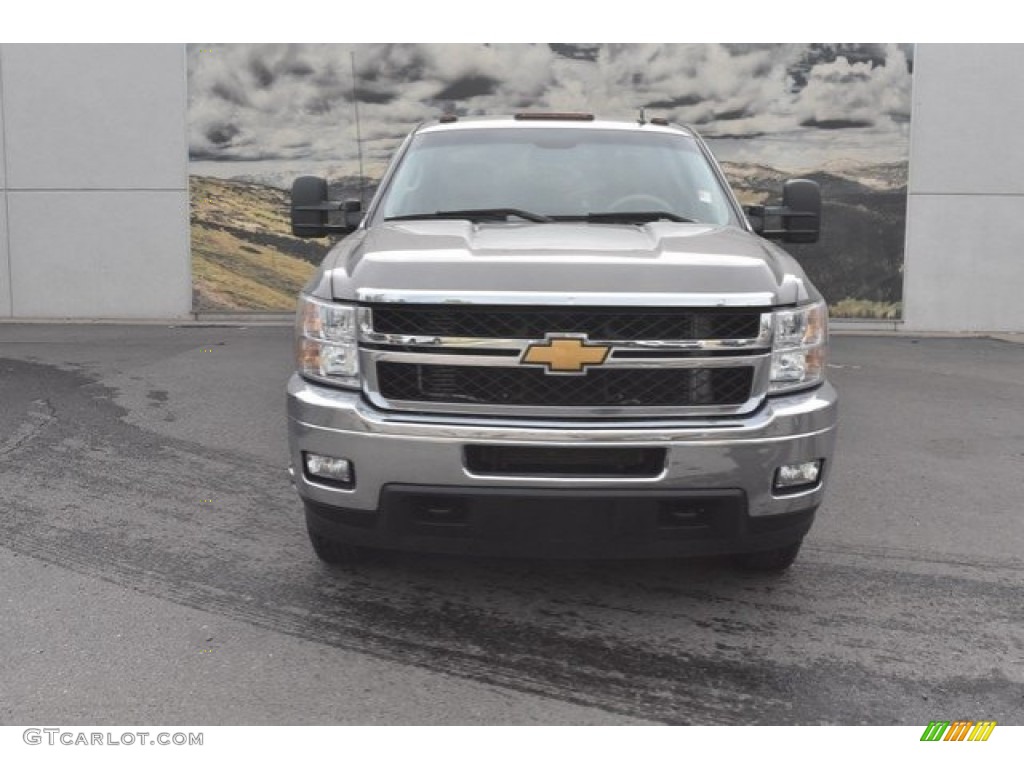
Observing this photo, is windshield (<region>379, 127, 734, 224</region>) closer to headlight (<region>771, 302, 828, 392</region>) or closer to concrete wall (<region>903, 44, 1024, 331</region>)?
headlight (<region>771, 302, 828, 392</region>)

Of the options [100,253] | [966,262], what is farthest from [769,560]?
[100,253]

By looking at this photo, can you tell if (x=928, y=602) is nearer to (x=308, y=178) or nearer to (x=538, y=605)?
(x=538, y=605)

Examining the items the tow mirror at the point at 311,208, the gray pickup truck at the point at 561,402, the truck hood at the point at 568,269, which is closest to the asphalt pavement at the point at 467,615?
the gray pickup truck at the point at 561,402

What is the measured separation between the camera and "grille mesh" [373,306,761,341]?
3541 millimetres

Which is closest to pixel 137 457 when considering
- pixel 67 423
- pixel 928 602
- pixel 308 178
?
pixel 67 423

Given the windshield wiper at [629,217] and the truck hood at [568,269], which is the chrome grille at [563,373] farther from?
the windshield wiper at [629,217]

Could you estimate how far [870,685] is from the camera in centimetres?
338

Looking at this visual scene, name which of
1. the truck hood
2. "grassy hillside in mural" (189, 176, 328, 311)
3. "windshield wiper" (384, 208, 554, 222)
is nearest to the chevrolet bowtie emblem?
the truck hood

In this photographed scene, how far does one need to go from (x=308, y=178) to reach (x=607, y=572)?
2574 millimetres

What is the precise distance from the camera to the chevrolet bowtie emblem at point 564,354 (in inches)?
139

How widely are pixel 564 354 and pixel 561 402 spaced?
0.17 m

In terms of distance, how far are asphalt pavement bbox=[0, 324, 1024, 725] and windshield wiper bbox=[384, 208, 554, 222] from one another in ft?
5.10

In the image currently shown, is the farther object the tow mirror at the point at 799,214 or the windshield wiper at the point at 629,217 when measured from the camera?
the tow mirror at the point at 799,214

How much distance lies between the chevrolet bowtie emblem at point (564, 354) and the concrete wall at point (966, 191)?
39.8 ft
